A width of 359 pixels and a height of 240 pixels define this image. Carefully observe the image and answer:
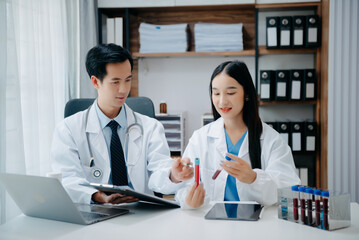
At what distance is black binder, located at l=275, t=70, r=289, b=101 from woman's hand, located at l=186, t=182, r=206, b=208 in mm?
1927

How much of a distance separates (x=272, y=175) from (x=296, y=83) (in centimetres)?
174

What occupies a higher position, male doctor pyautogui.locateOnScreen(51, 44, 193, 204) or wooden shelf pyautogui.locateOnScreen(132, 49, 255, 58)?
wooden shelf pyautogui.locateOnScreen(132, 49, 255, 58)

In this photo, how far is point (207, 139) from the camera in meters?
1.71

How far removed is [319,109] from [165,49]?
4.37 ft

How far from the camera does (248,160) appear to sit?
63.4 inches

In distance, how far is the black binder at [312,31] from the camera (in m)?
2.96

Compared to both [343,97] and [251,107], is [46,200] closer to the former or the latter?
[251,107]

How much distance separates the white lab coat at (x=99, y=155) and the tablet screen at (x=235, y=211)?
24 centimetres

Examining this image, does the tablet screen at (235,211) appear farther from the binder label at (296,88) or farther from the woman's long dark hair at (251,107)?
the binder label at (296,88)

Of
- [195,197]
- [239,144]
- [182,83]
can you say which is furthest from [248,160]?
[182,83]

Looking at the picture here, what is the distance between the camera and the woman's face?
1.53m

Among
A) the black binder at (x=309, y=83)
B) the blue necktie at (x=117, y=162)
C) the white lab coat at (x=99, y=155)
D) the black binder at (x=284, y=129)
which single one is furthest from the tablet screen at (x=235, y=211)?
the black binder at (x=309, y=83)

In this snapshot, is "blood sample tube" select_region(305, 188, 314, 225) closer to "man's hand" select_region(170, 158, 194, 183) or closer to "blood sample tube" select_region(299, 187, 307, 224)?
"blood sample tube" select_region(299, 187, 307, 224)

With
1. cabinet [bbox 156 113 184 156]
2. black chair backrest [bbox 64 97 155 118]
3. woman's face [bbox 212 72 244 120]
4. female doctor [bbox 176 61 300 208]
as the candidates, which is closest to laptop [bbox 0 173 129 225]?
female doctor [bbox 176 61 300 208]
